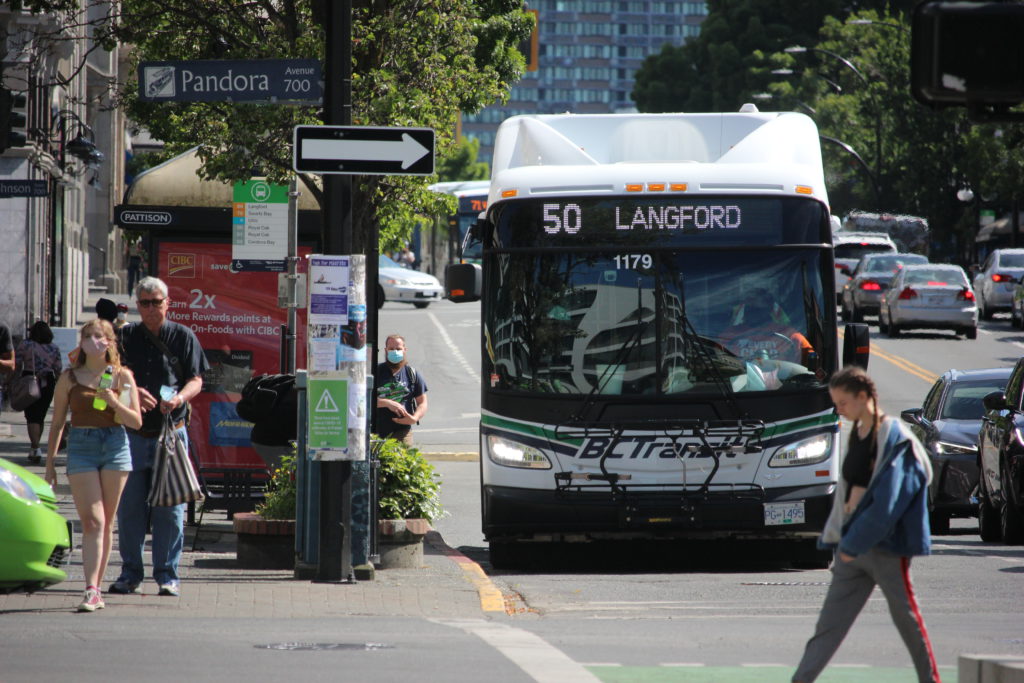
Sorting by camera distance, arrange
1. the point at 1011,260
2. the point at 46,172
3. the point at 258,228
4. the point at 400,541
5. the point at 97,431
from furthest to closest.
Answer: the point at 1011,260 < the point at 46,172 < the point at 258,228 < the point at 400,541 < the point at 97,431

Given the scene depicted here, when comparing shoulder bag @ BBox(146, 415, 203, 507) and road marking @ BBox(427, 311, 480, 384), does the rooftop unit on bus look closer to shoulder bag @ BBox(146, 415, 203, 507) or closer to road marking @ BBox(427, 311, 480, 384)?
shoulder bag @ BBox(146, 415, 203, 507)

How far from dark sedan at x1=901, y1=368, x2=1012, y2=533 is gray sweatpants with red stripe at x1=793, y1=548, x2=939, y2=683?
960 cm

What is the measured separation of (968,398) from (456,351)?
21560 millimetres

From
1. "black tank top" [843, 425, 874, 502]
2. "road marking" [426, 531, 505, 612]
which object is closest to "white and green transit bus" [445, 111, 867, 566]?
"road marking" [426, 531, 505, 612]

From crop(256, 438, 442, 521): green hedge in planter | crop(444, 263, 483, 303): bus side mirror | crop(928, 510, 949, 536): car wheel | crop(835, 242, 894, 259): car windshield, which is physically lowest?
crop(928, 510, 949, 536): car wheel

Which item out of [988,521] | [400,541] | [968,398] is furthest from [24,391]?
[988,521]

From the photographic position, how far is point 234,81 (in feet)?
38.9

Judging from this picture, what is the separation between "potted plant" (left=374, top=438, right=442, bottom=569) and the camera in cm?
1250

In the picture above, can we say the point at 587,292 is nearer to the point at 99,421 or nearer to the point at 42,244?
the point at 99,421

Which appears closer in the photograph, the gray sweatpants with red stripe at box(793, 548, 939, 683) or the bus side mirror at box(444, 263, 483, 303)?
the gray sweatpants with red stripe at box(793, 548, 939, 683)

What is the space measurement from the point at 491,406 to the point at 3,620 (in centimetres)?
453

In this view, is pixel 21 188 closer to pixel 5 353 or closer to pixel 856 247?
pixel 5 353

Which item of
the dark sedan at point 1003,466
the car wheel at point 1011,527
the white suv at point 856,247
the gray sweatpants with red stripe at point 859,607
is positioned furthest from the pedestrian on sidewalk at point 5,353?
the white suv at point 856,247

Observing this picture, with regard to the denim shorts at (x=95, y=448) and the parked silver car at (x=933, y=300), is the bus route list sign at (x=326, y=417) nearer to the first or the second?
the denim shorts at (x=95, y=448)
